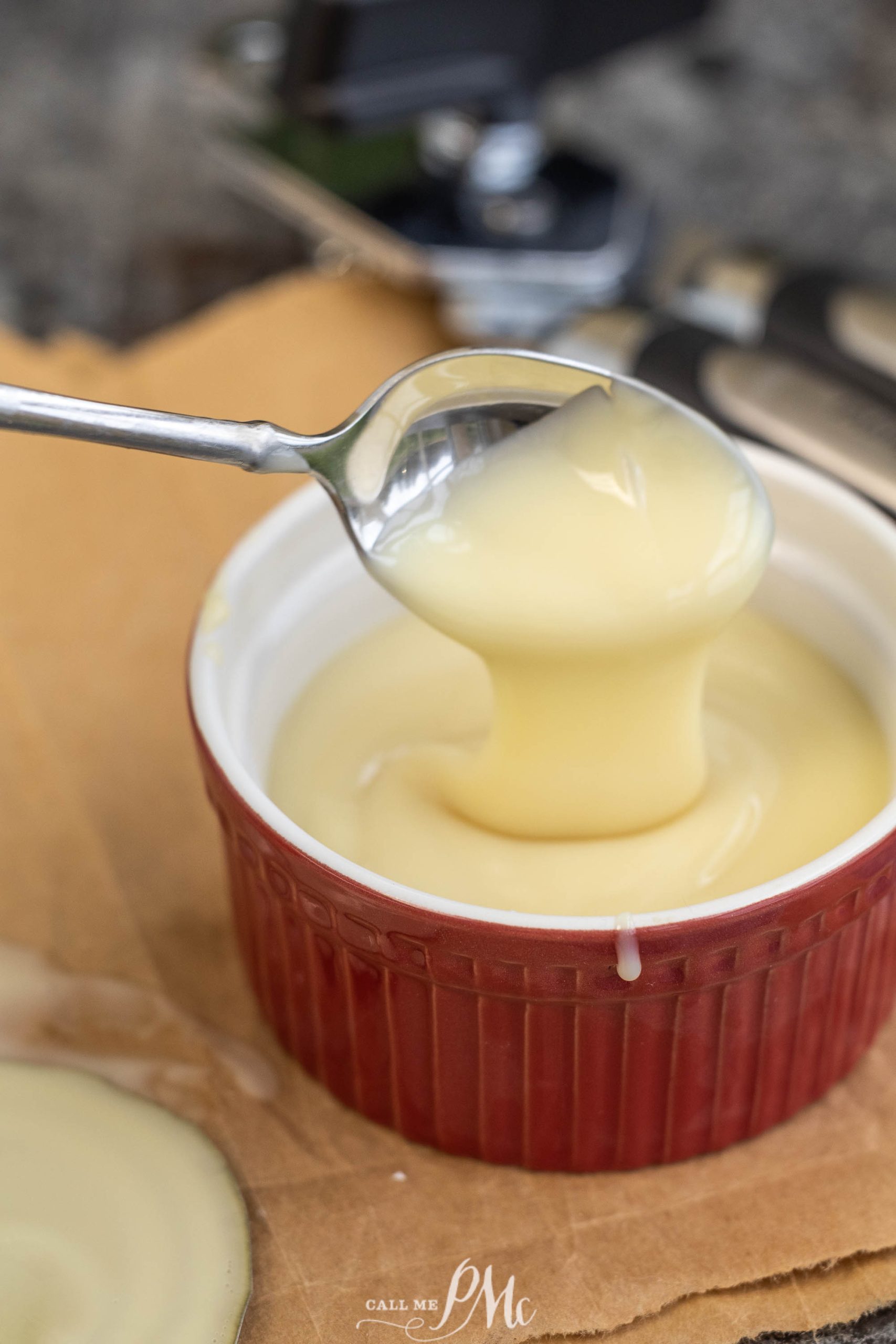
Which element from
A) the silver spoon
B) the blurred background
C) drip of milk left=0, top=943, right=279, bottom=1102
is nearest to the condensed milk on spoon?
the silver spoon

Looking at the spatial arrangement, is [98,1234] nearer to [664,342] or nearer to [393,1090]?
[393,1090]

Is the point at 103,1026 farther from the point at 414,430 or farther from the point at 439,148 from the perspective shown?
the point at 439,148

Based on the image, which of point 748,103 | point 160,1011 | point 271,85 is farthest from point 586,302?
point 160,1011

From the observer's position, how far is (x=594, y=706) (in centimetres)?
74

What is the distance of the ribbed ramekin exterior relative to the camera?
0.65m

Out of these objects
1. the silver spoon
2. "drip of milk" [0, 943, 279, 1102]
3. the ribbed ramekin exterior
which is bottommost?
"drip of milk" [0, 943, 279, 1102]

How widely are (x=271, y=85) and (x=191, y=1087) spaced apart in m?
0.86

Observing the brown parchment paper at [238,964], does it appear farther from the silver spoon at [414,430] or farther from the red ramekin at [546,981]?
the silver spoon at [414,430]

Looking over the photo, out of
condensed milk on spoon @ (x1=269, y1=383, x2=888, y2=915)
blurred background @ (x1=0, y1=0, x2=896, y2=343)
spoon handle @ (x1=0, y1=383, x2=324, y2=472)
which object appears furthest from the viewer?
blurred background @ (x1=0, y1=0, x2=896, y2=343)

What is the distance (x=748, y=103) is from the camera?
165 cm

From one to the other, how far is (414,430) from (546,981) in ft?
0.87

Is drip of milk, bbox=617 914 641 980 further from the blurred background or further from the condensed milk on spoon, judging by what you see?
the blurred background

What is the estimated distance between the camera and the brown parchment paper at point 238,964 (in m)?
0.69

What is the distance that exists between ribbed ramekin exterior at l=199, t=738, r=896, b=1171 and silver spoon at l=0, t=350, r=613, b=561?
0.15 meters
